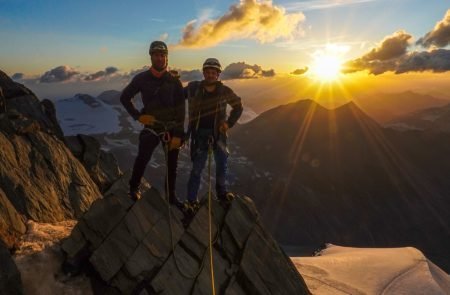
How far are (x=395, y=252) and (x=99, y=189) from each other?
40.2 meters

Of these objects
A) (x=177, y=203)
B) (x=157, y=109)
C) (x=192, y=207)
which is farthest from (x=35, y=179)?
(x=192, y=207)

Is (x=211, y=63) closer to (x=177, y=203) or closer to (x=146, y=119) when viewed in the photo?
(x=146, y=119)

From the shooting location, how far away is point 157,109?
45.1ft

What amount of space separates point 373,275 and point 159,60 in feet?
103

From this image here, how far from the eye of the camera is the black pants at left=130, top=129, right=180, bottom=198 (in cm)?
1370

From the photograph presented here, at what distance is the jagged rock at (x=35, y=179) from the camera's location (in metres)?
15.0

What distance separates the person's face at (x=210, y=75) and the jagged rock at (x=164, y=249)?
4553mm

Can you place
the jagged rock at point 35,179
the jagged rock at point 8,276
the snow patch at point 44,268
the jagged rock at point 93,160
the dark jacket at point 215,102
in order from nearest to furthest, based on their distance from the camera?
the jagged rock at point 8,276, the snow patch at point 44,268, the dark jacket at point 215,102, the jagged rock at point 35,179, the jagged rock at point 93,160

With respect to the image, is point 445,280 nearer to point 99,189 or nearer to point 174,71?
point 99,189

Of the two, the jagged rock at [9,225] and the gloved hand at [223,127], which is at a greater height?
the gloved hand at [223,127]

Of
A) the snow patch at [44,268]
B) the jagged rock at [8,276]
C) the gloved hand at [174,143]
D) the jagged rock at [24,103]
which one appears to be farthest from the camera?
the jagged rock at [24,103]

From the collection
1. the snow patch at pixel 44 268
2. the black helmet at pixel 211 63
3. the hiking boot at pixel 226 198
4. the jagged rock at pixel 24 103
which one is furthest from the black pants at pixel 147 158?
the jagged rock at pixel 24 103

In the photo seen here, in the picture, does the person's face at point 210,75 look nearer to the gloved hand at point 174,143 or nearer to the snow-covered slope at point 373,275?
the gloved hand at point 174,143

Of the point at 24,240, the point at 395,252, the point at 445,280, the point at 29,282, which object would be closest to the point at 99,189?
the point at 24,240
